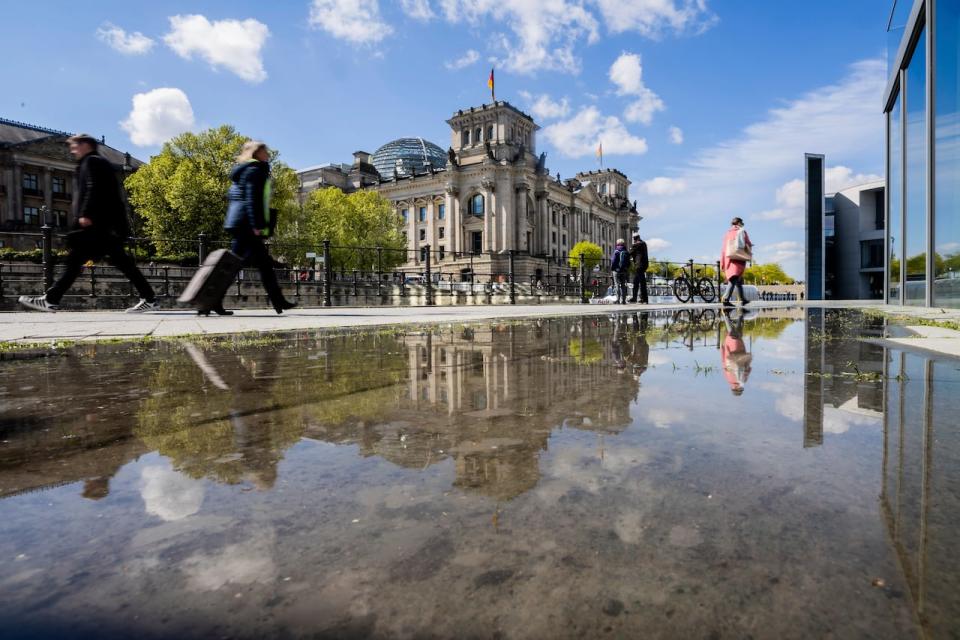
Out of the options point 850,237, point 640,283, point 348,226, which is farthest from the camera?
point 850,237

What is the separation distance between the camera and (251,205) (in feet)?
22.9

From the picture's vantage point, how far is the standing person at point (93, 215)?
684 centimetres

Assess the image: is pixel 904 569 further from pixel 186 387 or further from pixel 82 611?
pixel 186 387

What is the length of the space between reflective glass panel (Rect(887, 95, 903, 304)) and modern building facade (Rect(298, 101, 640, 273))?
154 ft

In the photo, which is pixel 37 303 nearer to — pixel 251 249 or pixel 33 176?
pixel 251 249

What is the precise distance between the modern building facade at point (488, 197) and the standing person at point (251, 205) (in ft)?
183

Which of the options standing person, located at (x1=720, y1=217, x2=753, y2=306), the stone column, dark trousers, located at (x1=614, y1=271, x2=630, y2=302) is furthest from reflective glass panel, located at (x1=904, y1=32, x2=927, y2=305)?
the stone column

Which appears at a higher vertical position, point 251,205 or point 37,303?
point 251,205

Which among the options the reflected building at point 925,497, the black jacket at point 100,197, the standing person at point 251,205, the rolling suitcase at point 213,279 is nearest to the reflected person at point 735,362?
the reflected building at point 925,497

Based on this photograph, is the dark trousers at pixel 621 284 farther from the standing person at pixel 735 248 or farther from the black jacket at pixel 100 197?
the black jacket at pixel 100 197

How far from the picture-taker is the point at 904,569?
35.0 inches

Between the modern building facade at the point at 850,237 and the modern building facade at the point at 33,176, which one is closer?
the modern building facade at the point at 850,237

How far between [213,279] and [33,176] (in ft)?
210

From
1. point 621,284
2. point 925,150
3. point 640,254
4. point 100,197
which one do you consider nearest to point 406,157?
point 621,284
